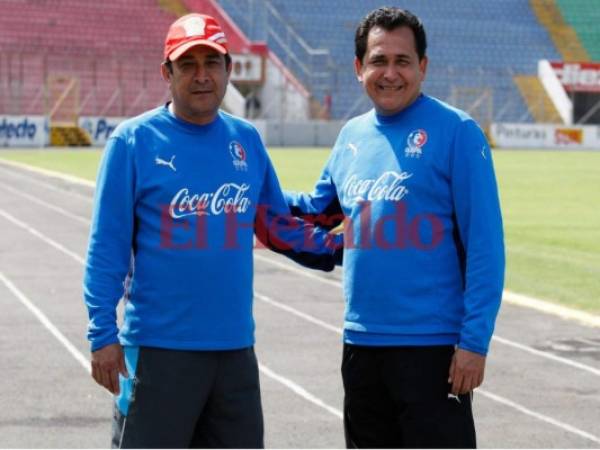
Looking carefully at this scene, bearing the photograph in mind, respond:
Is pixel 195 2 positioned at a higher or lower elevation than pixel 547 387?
higher

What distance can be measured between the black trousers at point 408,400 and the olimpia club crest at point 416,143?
65 centimetres

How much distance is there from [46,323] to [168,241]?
21.8 feet

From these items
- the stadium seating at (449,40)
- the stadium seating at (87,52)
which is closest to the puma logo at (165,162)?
the stadium seating at (87,52)

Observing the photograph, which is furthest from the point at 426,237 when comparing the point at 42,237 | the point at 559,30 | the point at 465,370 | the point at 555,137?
→ the point at 559,30

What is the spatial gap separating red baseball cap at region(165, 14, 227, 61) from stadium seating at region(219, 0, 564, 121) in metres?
49.5

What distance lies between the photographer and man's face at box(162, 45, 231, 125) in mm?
4242

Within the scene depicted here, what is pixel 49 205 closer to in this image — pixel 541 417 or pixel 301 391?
pixel 301 391

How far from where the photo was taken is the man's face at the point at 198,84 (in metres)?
4.24

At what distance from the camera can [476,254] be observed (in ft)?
13.9

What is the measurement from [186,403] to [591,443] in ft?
11.0

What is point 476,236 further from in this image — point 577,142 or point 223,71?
point 577,142

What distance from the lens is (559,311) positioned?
37.4 feet

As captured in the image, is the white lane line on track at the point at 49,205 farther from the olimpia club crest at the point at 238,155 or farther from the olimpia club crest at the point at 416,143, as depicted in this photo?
the olimpia club crest at the point at 416,143

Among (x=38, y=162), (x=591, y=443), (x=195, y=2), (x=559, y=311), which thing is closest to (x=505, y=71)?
(x=195, y=2)
